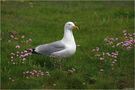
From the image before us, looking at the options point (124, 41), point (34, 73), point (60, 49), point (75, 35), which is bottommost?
point (34, 73)

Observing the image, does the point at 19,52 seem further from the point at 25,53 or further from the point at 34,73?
the point at 34,73

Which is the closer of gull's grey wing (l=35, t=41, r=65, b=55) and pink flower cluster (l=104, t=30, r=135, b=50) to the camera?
gull's grey wing (l=35, t=41, r=65, b=55)

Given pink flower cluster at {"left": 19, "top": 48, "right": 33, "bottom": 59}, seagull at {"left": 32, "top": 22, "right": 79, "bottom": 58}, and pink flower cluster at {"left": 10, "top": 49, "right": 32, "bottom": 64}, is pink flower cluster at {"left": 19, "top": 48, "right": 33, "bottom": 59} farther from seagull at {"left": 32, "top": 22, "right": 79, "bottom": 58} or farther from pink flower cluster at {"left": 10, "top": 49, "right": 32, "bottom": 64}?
seagull at {"left": 32, "top": 22, "right": 79, "bottom": 58}

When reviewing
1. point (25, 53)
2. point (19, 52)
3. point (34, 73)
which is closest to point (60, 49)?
point (34, 73)

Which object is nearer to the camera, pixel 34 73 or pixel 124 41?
pixel 34 73

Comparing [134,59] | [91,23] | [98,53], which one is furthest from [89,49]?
[91,23]

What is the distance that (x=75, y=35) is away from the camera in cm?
1446

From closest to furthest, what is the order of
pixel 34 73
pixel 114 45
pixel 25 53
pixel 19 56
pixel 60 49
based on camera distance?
pixel 34 73 < pixel 60 49 < pixel 19 56 < pixel 25 53 < pixel 114 45

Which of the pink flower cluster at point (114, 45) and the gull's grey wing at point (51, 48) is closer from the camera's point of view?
the gull's grey wing at point (51, 48)

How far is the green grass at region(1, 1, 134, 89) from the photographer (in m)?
10.3

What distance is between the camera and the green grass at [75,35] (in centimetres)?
1033

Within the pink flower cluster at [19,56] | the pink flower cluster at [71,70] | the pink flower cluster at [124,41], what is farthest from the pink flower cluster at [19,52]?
the pink flower cluster at [124,41]

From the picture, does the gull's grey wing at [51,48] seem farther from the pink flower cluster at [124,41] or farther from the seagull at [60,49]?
the pink flower cluster at [124,41]

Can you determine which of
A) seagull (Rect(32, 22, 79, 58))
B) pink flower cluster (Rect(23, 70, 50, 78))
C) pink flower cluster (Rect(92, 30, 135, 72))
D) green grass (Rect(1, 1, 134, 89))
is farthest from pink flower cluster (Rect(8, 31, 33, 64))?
pink flower cluster (Rect(92, 30, 135, 72))
